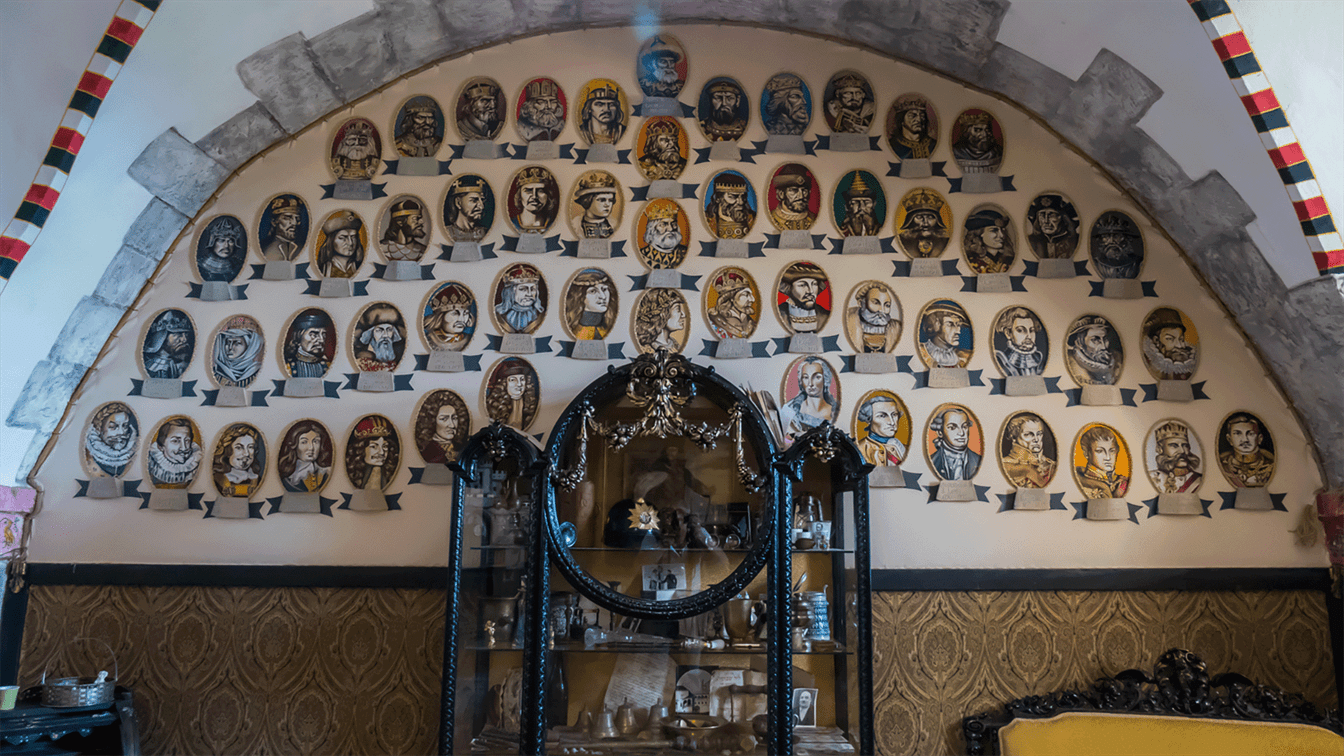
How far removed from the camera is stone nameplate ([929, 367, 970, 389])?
429 cm

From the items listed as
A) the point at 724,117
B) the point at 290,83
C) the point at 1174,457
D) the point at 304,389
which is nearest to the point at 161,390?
the point at 304,389

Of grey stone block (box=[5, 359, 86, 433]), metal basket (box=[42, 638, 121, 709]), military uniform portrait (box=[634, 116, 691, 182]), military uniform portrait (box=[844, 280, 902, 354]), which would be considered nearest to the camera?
metal basket (box=[42, 638, 121, 709])

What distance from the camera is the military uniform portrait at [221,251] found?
452 centimetres

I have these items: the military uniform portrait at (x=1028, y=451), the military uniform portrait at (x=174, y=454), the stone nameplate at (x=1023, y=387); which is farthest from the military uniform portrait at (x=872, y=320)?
the military uniform portrait at (x=174, y=454)

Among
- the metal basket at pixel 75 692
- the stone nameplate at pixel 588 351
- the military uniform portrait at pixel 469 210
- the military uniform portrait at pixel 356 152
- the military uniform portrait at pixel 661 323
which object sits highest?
the military uniform portrait at pixel 356 152

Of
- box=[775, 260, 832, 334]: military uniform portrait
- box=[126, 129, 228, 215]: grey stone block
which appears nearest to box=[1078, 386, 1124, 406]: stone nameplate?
box=[775, 260, 832, 334]: military uniform portrait

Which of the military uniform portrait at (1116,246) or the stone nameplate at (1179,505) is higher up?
the military uniform portrait at (1116,246)

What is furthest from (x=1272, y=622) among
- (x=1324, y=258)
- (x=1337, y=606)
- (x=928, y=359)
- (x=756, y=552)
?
(x=756, y=552)

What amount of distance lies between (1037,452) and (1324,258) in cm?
148

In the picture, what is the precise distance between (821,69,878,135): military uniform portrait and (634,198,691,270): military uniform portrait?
101 centimetres

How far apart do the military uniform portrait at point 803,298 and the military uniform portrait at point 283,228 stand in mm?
2654

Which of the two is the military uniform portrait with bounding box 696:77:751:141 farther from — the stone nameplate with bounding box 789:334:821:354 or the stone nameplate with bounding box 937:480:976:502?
the stone nameplate with bounding box 937:480:976:502

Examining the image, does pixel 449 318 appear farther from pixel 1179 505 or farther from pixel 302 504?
pixel 1179 505

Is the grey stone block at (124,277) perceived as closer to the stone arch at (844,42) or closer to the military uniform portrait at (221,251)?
the stone arch at (844,42)
